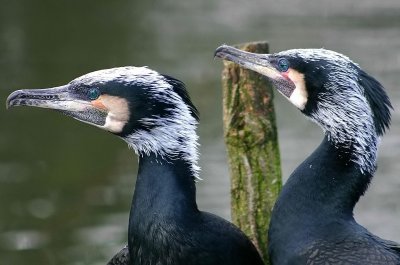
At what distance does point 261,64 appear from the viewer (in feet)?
20.9

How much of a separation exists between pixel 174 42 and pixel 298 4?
336 cm

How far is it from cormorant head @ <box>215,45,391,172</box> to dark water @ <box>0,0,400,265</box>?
16.5 ft

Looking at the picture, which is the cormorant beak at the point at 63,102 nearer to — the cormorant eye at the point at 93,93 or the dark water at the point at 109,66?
the cormorant eye at the point at 93,93

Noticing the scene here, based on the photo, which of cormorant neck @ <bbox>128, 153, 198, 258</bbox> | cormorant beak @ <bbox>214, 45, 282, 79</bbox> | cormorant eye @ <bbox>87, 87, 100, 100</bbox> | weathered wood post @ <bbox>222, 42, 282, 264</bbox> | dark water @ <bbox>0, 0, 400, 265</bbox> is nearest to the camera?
cormorant neck @ <bbox>128, 153, 198, 258</bbox>

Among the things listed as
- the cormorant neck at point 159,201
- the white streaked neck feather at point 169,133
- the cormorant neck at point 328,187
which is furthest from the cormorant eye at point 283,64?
the cormorant neck at point 159,201

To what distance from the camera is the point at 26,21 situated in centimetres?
2017

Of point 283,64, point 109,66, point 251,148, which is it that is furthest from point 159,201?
point 109,66

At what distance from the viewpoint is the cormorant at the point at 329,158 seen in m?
6.08

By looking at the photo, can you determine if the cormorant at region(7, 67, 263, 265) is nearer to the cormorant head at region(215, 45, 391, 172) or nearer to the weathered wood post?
the cormorant head at region(215, 45, 391, 172)

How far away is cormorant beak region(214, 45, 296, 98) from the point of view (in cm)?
626

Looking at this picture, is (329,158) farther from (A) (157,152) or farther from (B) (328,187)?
(A) (157,152)

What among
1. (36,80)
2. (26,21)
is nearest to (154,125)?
(36,80)

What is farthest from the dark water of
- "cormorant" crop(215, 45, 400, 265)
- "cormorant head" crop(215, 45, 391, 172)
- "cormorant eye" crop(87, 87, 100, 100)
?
"cormorant head" crop(215, 45, 391, 172)

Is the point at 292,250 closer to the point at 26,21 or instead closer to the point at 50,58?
the point at 50,58
